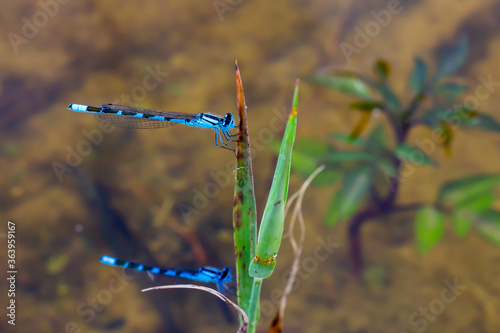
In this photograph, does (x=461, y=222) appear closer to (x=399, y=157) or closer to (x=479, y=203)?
(x=479, y=203)

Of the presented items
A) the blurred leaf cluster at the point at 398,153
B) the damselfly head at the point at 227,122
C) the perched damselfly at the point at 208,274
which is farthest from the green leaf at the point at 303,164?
the perched damselfly at the point at 208,274

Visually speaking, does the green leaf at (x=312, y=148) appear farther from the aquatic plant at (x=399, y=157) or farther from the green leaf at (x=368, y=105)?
the green leaf at (x=368, y=105)

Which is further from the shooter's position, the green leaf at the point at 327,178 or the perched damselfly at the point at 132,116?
the green leaf at the point at 327,178

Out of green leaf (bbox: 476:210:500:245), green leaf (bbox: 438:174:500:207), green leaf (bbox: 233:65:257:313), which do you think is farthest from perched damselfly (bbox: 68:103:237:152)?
green leaf (bbox: 476:210:500:245)

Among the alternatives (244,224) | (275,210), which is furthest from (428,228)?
(275,210)

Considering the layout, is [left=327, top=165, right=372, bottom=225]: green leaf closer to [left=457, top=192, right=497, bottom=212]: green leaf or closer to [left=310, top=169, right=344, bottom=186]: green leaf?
A: [left=310, top=169, right=344, bottom=186]: green leaf

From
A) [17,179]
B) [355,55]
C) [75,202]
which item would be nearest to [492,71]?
[355,55]
